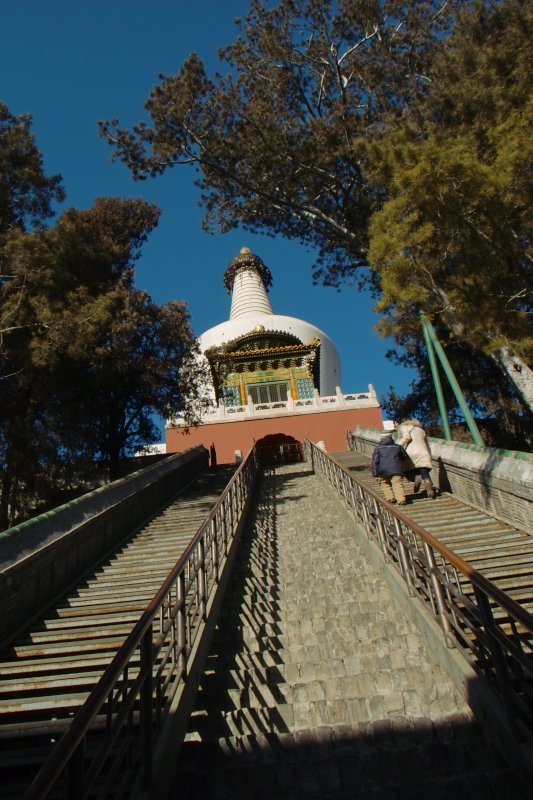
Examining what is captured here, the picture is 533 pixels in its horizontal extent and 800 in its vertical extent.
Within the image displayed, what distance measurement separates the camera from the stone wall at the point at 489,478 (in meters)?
5.53

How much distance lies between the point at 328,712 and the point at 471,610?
4.07ft

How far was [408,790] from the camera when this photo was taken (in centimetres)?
258

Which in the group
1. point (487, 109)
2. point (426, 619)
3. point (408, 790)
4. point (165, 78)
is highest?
point (165, 78)

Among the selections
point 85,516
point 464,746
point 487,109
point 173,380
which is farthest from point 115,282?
point 464,746

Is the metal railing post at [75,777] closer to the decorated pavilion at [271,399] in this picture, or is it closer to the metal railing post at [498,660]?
the metal railing post at [498,660]

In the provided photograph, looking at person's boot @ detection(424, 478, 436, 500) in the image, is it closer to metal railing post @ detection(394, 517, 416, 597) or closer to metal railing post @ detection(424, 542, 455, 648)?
metal railing post @ detection(394, 517, 416, 597)

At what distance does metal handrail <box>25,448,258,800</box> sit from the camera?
1702 mm

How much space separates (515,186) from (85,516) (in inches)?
275

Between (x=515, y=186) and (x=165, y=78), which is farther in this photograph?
(x=165, y=78)

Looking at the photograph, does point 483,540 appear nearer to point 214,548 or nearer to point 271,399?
point 214,548

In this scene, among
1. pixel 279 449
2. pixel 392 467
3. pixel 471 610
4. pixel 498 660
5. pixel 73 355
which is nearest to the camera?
pixel 498 660

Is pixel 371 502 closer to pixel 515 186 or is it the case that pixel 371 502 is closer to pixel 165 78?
pixel 515 186

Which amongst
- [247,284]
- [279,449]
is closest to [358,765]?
[279,449]

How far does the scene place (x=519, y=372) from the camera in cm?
709
